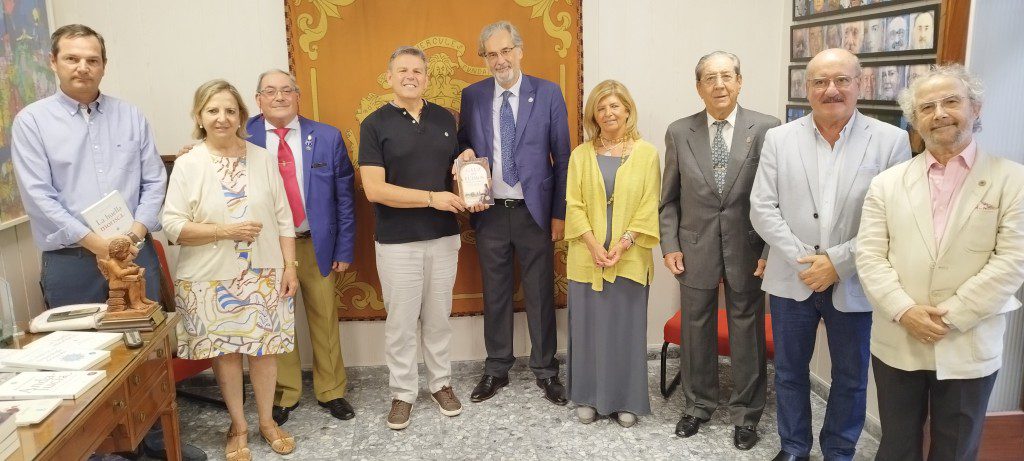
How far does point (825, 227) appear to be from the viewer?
8.30 feet

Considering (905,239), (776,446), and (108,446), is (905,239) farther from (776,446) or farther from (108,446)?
(108,446)

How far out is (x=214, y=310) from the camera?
2.77 meters

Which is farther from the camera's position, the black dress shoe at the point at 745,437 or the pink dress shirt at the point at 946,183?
the black dress shoe at the point at 745,437

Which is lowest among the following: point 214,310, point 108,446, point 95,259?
point 108,446

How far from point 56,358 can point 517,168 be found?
2.04 metres

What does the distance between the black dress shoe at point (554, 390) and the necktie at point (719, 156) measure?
135 cm

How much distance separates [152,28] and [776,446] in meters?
3.64

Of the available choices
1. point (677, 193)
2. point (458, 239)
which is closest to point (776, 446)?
point (677, 193)

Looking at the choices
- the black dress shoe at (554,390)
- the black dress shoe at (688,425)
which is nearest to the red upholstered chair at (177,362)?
the black dress shoe at (554,390)

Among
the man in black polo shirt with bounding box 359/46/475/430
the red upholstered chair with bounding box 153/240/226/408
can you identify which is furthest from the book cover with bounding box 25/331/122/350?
the man in black polo shirt with bounding box 359/46/475/430

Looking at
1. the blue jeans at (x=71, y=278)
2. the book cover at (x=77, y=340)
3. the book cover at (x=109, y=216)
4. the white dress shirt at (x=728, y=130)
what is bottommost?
the book cover at (x=77, y=340)

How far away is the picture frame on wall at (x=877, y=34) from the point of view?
2.68 m

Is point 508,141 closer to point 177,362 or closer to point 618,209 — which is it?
point 618,209

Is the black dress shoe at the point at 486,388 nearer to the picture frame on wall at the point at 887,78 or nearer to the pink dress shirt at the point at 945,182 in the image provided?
the pink dress shirt at the point at 945,182
